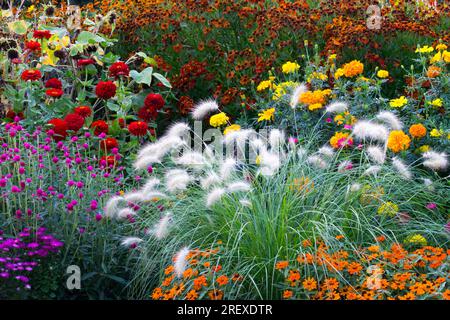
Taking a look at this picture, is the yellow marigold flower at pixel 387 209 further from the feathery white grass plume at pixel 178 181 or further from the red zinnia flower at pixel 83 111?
the red zinnia flower at pixel 83 111

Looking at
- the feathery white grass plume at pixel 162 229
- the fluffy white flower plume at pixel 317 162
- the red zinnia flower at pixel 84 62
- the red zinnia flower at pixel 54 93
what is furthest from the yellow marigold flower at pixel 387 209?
the red zinnia flower at pixel 84 62

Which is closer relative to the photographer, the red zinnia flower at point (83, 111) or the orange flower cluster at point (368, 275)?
the orange flower cluster at point (368, 275)

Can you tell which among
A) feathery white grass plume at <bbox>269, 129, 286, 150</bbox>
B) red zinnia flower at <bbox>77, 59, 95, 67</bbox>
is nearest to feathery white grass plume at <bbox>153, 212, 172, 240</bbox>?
feathery white grass plume at <bbox>269, 129, 286, 150</bbox>

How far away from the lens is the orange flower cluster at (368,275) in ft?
12.5

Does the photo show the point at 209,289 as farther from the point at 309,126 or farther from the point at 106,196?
the point at 309,126

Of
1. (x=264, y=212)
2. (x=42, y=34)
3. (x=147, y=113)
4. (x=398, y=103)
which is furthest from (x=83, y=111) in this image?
(x=398, y=103)

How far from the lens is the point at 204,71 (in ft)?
23.9

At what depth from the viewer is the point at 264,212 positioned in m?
4.31

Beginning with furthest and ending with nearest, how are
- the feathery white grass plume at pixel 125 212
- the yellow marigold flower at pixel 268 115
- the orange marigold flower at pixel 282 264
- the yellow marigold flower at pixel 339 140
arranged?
the yellow marigold flower at pixel 268 115 → the yellow marigold flower at pixel 339 140 → the feathery white grass plume at pixel 125 212 → the orange marigold flower at pixel 282 264

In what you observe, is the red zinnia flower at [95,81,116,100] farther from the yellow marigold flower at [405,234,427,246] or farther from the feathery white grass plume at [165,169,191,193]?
the yellow marigold flower at [405,234,427,246]

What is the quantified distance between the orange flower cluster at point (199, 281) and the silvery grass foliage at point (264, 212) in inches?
2.4

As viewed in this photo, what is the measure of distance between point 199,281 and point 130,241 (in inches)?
24.3
